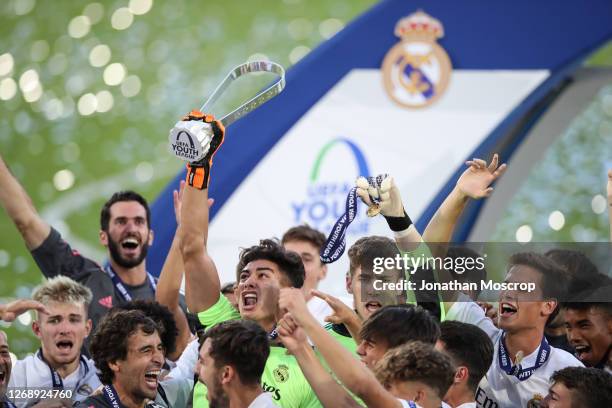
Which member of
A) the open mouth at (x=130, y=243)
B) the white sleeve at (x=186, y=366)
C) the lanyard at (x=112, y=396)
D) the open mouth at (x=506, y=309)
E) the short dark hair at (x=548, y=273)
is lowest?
the lanyard at (x=112, y=396)

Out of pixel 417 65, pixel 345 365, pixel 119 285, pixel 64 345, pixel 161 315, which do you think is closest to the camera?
pixel 345 365

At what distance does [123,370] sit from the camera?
12.1 feet

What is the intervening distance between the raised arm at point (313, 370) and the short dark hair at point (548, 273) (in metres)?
1.08

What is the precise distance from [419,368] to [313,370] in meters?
0.29

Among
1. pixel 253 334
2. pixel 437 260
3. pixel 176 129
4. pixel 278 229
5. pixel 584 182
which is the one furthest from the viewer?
pixel 584 182

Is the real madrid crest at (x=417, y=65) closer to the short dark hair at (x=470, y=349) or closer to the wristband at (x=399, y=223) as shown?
the wristband at (x=399, y=223)

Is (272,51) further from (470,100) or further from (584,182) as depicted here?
(470,100)

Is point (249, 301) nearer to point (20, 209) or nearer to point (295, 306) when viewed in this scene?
point (295, 306)

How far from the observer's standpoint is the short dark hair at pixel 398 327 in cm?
333

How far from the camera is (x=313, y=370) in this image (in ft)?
9.99

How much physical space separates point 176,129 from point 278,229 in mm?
2952

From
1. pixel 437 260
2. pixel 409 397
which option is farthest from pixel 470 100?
pixel 409 397

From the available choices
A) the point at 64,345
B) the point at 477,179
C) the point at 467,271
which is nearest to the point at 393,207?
the point at 477,179

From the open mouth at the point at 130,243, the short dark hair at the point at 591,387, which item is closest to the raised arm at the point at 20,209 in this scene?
the open mouth at the point at 130,243
